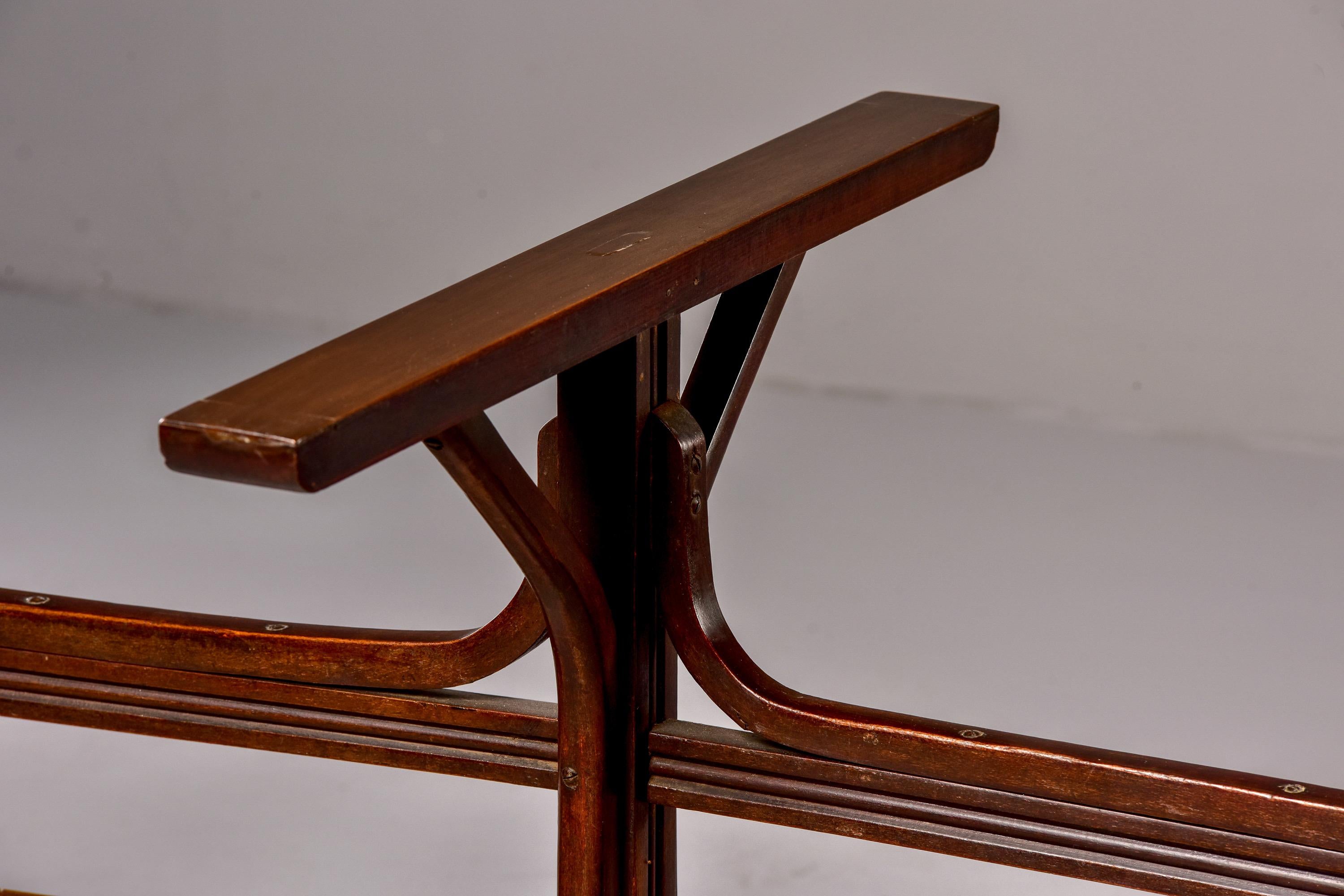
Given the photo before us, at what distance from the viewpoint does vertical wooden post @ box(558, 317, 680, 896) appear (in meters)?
1.11

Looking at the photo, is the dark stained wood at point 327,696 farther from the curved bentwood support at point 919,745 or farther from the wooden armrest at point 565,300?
the wooden armrest at point 565,300

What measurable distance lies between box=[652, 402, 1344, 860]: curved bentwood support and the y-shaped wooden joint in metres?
0.07

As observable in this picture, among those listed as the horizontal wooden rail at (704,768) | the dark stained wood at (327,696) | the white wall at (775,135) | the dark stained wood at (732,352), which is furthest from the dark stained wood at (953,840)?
the white wall at (775,135)

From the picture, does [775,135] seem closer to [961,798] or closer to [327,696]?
[327,696]

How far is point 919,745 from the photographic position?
113cm

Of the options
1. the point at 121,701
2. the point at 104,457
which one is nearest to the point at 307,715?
the point at 121,701

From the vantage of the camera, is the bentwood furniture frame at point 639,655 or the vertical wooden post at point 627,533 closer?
the bentwood furniture frame at point 639,655

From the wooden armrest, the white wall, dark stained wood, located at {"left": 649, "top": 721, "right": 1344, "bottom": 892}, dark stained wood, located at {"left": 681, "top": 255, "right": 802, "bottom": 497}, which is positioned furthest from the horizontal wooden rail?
the white wall

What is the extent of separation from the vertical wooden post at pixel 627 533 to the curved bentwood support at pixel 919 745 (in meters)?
0.02

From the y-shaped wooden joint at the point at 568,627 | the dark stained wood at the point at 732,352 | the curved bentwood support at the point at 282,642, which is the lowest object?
the y-shaped wooden joint at the point at 568,627

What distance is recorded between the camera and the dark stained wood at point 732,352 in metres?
1.28

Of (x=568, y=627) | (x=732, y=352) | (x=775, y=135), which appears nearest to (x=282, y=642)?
(x=568, y=627)

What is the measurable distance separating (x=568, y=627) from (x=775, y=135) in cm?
327

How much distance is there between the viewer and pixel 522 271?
1021mm
